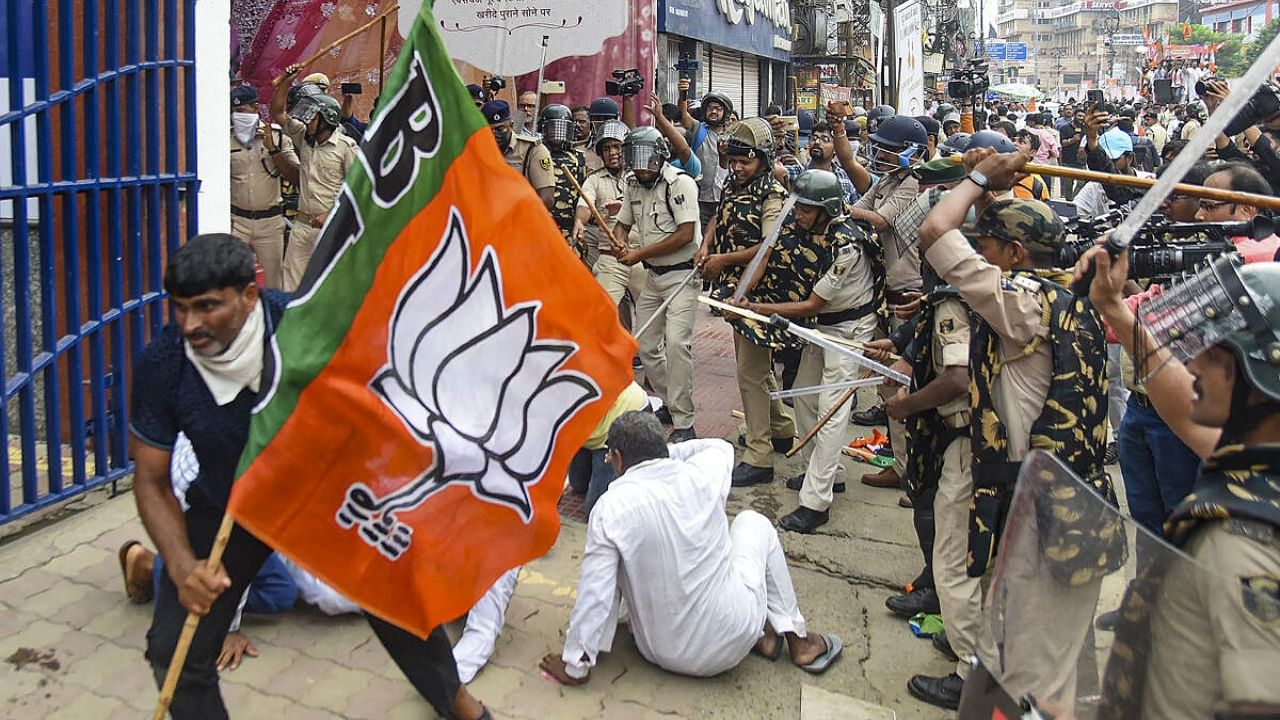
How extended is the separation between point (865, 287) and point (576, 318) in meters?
3.22

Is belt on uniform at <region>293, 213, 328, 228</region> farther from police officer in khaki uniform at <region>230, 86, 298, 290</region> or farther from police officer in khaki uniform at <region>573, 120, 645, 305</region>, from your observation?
police officer in khaki uniform at <region>573, 120, 645, 305</region>

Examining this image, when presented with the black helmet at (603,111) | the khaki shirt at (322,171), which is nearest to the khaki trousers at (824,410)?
the khaki shirt at (322,171)

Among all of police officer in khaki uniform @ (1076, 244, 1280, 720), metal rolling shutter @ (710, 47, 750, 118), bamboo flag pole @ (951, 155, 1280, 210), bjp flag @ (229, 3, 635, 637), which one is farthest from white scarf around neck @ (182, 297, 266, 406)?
metal rolling shutter @ (710, 47, 750, 118)

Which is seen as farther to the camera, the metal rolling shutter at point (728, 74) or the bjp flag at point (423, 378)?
the metal rolling shutter at point (728, 74)

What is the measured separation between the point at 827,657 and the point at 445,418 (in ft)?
6.84

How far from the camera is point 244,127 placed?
26.2 feet

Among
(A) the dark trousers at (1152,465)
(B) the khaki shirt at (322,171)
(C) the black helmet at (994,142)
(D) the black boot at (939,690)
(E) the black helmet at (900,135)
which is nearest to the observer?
(D) the black boot at (939,690)

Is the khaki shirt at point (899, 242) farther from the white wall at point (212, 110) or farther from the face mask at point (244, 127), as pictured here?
the face mask at point (244, 127)

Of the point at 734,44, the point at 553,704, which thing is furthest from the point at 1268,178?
the point at 734,44

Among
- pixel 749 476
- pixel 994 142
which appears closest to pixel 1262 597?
pixel 749 476

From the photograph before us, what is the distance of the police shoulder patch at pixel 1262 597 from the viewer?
1.68m

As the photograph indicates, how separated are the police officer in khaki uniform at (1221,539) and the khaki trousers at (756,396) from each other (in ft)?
A: 13.5

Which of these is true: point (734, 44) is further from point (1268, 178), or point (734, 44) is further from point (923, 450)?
point (923, 450)

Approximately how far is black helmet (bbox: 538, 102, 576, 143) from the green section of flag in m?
6.17
